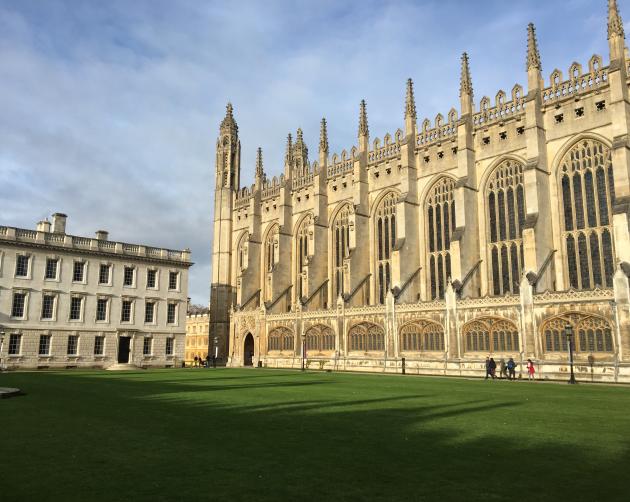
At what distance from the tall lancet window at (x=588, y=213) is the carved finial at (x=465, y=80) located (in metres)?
9.30

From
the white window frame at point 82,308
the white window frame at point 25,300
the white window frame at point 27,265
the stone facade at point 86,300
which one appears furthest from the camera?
the white window frame at point 82,308

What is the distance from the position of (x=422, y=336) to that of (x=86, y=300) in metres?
28.1

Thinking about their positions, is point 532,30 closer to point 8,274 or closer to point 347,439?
point 347,439

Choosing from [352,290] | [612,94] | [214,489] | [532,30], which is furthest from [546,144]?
[214,489]

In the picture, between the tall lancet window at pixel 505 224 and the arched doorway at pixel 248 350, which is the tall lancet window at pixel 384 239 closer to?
the tall lancet window at pixel 505 224

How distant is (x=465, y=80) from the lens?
40219 millimetres

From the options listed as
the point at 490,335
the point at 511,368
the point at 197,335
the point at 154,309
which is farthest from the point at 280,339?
the point at 197,335

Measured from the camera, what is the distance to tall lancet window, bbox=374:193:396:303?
1779 inches

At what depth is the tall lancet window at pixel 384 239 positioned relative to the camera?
45188 millimetres

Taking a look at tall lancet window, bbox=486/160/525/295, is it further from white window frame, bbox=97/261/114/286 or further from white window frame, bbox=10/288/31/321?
white window frame, bbox=10/288/31/321

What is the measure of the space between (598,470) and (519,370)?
2516 cm

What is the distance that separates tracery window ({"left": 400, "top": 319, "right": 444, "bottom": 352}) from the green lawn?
2056 cm

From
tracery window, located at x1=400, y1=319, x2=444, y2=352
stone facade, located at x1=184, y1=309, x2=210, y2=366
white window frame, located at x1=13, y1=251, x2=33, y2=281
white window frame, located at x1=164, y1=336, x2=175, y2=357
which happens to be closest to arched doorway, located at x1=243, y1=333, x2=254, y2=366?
white window frame, located at x1=164, y1=336, x2=175, y2=357

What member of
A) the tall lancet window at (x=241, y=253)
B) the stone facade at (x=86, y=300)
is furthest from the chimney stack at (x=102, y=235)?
the tall lancet window at (x=241, y=253)
